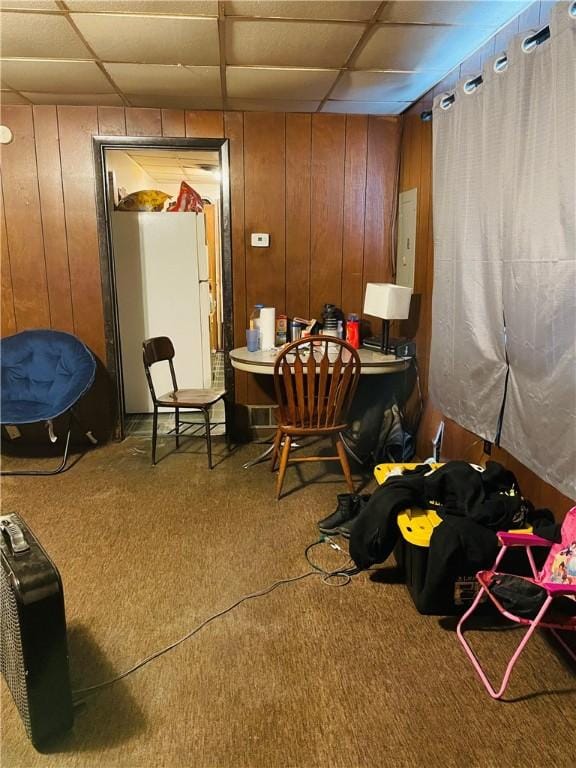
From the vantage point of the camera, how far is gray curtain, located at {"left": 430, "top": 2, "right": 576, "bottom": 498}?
1858 mm

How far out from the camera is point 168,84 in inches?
123

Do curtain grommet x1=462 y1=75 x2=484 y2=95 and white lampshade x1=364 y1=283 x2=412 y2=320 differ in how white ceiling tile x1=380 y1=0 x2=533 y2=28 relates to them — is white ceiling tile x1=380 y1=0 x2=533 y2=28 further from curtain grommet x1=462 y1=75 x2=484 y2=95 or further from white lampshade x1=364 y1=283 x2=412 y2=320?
white lampshade x1=364 y1=283 x2=412 y2=320

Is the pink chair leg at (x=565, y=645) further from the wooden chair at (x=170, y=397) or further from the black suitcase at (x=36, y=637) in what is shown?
the wooden chair at (x=170, y=397)

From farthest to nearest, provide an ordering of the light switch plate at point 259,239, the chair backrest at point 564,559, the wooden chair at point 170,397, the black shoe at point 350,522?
1. the light switch plate at point 259,239
2. the wooden chair at point 170,397
3. the black shoe at point 350,522
4. the chair backrest at point 564,559

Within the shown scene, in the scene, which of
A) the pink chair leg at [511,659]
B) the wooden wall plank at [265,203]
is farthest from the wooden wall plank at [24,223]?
the pink chair leg at [511,659]

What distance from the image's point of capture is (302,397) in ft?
9.49

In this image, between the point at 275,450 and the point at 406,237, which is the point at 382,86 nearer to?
the point at 406,237

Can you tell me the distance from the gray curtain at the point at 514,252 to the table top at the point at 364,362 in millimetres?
383

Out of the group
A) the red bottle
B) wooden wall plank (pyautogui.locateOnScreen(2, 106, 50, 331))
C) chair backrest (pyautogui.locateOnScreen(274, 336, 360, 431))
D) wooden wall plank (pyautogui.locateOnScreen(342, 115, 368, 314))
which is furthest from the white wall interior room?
chair backrest (pyautogui.locateOnScreen(274, 336, 360, 431))

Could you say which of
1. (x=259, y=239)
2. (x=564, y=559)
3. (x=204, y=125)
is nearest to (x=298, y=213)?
(x=259, y=239)

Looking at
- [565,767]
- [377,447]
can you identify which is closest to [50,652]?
[565,767]

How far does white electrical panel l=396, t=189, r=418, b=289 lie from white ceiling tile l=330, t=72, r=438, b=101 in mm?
565

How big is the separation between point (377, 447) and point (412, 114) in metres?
2.15

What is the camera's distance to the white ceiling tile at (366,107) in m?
3.47
